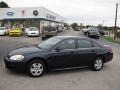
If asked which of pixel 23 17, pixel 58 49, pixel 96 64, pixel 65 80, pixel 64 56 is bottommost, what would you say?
pixel 65 80

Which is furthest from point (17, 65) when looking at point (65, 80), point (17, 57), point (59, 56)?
point (65, 80)

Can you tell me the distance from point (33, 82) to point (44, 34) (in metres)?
24.9

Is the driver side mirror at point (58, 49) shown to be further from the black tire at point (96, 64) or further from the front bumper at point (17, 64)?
the black tire at point (96, 64)

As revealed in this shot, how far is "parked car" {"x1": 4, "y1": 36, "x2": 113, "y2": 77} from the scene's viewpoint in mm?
8242

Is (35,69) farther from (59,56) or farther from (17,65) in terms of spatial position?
(59,56)

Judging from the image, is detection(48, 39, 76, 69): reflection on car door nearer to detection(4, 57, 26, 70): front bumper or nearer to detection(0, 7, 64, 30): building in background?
detection(4, 57, 26, 70): front bumper

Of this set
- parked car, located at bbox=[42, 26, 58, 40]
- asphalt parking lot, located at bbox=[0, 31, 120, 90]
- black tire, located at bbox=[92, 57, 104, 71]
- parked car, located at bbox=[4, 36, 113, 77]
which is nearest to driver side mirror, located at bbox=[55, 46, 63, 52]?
parked car, located at bbox=[4, 36, 113, 77]

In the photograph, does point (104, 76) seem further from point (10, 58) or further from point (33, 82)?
point (10, 58)

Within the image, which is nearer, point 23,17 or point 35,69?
point 35,69

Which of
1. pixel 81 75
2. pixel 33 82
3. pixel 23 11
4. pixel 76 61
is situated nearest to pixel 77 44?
pixel 76 61

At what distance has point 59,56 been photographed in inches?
343

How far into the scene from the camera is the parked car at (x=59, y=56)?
8242 millimetres

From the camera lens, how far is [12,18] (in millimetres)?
51594

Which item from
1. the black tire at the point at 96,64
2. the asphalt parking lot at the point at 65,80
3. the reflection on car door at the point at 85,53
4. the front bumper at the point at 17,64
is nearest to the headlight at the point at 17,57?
the front bumper at the point at 17,64
